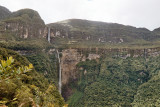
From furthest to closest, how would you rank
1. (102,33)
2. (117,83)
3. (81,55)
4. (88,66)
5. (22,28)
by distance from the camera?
(102,33), (81,55), (22,28), (88,66), (117,83)

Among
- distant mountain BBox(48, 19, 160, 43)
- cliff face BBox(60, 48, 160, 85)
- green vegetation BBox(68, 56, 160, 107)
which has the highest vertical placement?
distant mountain BBox(48, 19, 160, 43)

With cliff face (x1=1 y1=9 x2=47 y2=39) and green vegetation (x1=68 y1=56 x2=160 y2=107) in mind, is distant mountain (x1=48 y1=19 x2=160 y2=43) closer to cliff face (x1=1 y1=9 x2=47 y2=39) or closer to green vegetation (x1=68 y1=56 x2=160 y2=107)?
cliff face (x1=1 y1=9 x2=47 y2=39)

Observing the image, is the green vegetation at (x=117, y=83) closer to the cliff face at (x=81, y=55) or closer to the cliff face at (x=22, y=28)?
the cliff face at (x=81, y=55)

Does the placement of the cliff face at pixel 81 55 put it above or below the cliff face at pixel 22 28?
below

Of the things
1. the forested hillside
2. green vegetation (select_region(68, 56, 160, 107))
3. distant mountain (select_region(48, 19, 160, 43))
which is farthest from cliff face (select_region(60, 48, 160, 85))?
distant mountain (select_region(48, 19, 160, 43))

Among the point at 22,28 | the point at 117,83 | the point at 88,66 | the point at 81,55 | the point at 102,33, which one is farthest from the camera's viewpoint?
the point at 102,33

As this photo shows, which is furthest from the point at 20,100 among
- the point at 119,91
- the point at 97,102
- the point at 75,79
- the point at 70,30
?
the point at 70,30

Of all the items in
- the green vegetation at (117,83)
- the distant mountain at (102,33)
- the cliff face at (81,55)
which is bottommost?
the green vegetation at (117,83)

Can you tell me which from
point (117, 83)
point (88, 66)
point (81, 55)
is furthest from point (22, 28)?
point (117, 83)

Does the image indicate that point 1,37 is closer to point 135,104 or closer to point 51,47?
point 51,47

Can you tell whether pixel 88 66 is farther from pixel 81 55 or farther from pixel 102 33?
pixel 102 33

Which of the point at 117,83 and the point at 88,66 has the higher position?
the point at 88,66

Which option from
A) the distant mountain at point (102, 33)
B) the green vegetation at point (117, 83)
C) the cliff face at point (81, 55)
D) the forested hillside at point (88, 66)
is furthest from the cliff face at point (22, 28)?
the green vegetation at point (117, 83)
